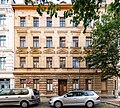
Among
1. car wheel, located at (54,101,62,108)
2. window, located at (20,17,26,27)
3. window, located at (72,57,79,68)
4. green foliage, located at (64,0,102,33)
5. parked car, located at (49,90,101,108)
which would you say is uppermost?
window, located at (20,17,26,27)

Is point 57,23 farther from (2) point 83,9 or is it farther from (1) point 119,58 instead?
(2) point 83,9

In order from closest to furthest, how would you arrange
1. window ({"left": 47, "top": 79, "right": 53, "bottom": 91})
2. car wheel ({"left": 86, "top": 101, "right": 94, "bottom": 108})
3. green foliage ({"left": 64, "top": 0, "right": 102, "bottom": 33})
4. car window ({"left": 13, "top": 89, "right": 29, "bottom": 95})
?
green foliage ({"left": 64, "top": 0, "right": 102, "bottom": 33}) → car wheel ({"left": 86, "top": 101, "right": 94, "bottom": 108}) → car window ({"left": 13, "top": 89, "right": 29, "bottom": 95}) → window ({"left": 47, "top": 79, "right": 53, "bottom": 91})

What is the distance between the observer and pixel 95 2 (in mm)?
7016

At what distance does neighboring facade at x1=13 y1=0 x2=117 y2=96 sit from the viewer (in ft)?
119

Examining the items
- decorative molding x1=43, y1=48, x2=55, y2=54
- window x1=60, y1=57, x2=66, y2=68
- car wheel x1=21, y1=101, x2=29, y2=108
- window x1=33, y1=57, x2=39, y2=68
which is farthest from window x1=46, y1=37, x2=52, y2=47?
car wheel x1=21, y1=101, x2=29, y2=108

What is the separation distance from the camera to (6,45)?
3584cm

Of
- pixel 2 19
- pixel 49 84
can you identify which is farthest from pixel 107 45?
pixel 2 19

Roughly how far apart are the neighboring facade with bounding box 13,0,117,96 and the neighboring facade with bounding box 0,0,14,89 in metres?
0.73

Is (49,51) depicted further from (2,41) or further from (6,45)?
(2,41)

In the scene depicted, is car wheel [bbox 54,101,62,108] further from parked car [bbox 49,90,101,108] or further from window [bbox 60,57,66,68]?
window [bbox 60,57,66,68]

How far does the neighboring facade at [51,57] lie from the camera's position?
36.3 meters

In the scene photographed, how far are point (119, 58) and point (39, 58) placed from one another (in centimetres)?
1165

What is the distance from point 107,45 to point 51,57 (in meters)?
9.56

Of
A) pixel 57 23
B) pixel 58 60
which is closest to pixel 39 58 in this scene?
pixel 58 60
